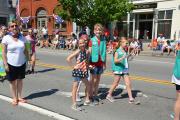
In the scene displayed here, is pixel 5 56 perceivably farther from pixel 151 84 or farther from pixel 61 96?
pixel 151 84

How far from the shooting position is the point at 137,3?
3025 cm

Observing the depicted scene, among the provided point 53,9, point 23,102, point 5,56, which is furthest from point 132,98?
point 53,9

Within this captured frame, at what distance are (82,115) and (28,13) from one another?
38827 millimetres

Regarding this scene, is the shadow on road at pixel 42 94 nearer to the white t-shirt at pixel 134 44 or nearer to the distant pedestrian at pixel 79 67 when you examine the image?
the distant pedestrian at pixel 79 67

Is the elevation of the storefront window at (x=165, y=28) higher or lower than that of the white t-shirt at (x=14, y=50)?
higher

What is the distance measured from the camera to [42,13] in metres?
42.0

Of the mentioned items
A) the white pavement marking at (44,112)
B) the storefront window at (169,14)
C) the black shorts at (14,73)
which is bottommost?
the white pavement marking at (44,112)

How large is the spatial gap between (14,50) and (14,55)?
0.36 feet

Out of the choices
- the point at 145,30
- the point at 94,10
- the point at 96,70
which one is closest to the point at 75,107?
the point at 96,70

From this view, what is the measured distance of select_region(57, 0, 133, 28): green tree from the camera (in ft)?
89.8

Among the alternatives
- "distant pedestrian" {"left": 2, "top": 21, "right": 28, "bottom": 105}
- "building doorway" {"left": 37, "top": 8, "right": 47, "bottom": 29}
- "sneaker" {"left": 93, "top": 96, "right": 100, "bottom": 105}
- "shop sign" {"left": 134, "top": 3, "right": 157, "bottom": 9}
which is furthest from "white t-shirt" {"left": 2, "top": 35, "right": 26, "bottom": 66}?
"building doorway" {"left": 37, "top": 8, "right": 47, "bottom": 29}

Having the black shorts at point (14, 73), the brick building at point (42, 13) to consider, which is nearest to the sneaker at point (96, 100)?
the black shorts at point (14, 73)

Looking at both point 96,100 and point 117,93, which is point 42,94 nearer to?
point 96,100

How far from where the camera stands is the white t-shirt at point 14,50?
7418 mm
